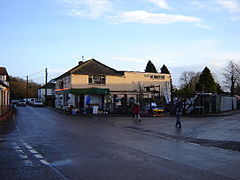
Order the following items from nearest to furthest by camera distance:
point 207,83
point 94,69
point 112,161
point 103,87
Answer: point 112,161 < point 103,87 < point 94,69 < point 207,83

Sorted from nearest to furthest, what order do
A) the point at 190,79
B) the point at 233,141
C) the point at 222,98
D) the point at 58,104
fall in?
the point at 233,141
the point at 222,98
the point at 58,104
the point at 190,79

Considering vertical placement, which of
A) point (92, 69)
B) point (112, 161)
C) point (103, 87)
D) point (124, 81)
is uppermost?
point (92, 69)

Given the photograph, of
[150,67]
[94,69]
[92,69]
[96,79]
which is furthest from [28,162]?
[150,67]

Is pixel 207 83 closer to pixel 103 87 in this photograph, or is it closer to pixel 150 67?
pixel 150 67

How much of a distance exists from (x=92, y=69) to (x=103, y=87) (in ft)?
9.99

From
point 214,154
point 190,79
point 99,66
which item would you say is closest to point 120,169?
point 214,154

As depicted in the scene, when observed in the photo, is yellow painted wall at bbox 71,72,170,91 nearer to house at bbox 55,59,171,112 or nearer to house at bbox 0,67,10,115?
house at bbox 55,59,171,112

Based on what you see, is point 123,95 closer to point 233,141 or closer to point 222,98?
point 222,98

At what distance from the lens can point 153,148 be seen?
1082cm

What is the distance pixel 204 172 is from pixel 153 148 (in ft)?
12.4

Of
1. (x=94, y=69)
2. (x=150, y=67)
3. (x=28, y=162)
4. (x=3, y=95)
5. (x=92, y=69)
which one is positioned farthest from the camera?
(x=150, y=67)

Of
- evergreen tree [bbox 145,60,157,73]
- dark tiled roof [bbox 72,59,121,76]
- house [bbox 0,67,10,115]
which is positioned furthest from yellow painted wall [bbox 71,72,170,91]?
evergreen tree [bbox 145,60,157,73]

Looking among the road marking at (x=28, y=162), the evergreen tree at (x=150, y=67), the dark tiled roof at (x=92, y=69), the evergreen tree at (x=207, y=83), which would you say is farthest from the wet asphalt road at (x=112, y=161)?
the evergreen tree at (x=207, y=83)

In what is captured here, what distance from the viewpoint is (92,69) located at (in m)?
40.8
